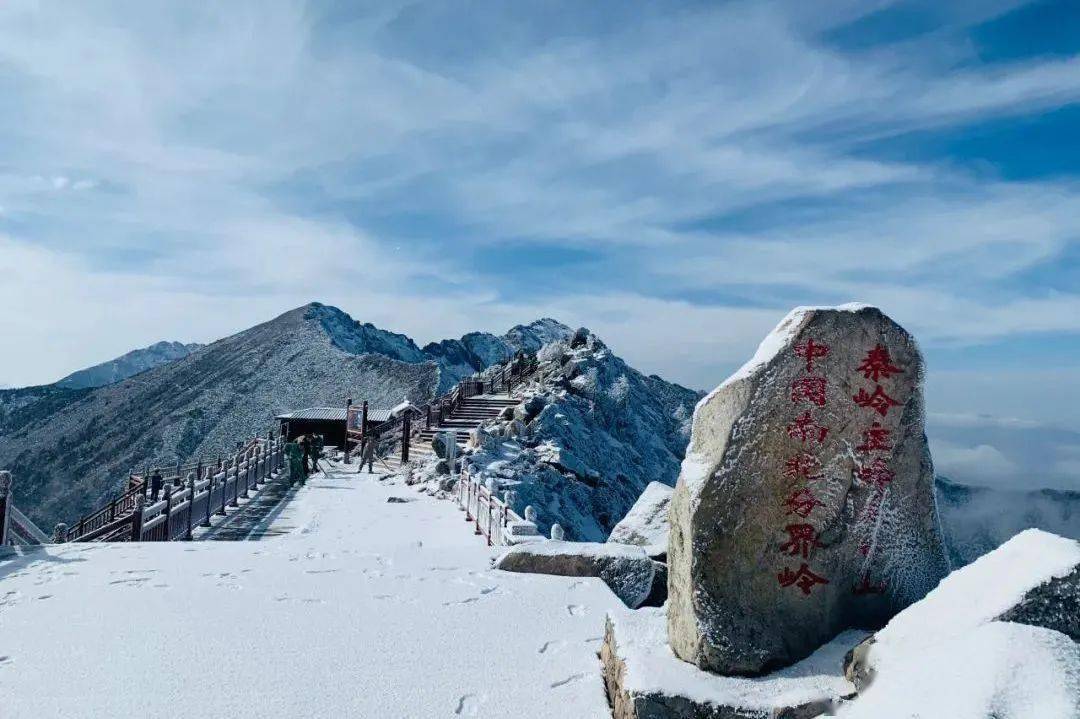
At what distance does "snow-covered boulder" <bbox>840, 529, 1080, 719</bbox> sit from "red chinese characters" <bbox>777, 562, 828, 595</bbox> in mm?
590

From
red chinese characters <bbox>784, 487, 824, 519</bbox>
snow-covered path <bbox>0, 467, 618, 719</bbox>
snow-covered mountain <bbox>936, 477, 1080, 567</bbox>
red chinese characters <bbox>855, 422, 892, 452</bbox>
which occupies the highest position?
red chinese characters <bbox>855, 422, 892, 452</bbox>

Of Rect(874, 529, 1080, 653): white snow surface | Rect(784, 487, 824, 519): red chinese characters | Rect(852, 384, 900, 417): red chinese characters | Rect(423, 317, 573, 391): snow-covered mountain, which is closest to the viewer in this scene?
Rect(874, 529, 1080, 653): white snow surface

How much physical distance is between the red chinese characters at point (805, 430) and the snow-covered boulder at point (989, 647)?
1.05 metres

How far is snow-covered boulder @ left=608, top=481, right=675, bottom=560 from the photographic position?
8.80 metres

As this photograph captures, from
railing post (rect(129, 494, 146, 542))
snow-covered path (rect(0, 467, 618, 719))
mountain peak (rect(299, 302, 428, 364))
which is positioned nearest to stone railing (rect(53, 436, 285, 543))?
railing post (rect(129, 494, 146, 542))

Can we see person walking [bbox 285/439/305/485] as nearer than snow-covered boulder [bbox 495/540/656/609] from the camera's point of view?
No

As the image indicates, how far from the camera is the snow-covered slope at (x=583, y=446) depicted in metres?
20.3

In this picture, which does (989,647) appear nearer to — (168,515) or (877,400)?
(877,400)

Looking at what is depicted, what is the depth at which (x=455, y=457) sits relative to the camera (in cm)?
1934

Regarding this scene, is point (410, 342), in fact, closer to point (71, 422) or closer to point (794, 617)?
point (71, 422)

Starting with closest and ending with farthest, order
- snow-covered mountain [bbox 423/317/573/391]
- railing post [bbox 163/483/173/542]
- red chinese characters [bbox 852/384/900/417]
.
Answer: red chinese characters [bbox 852/384/900/417] → railing post [bbox 163/483/173/542] → snow-covered mountain [bbox 423/317/573/391]

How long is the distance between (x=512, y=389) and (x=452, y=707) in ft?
98.6

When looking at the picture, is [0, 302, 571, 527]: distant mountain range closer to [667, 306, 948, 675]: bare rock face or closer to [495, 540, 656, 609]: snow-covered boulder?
[495, 540, 656, 609]: snow-covered boulder

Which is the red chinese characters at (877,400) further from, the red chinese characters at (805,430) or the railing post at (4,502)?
the railing post at (4,502)
